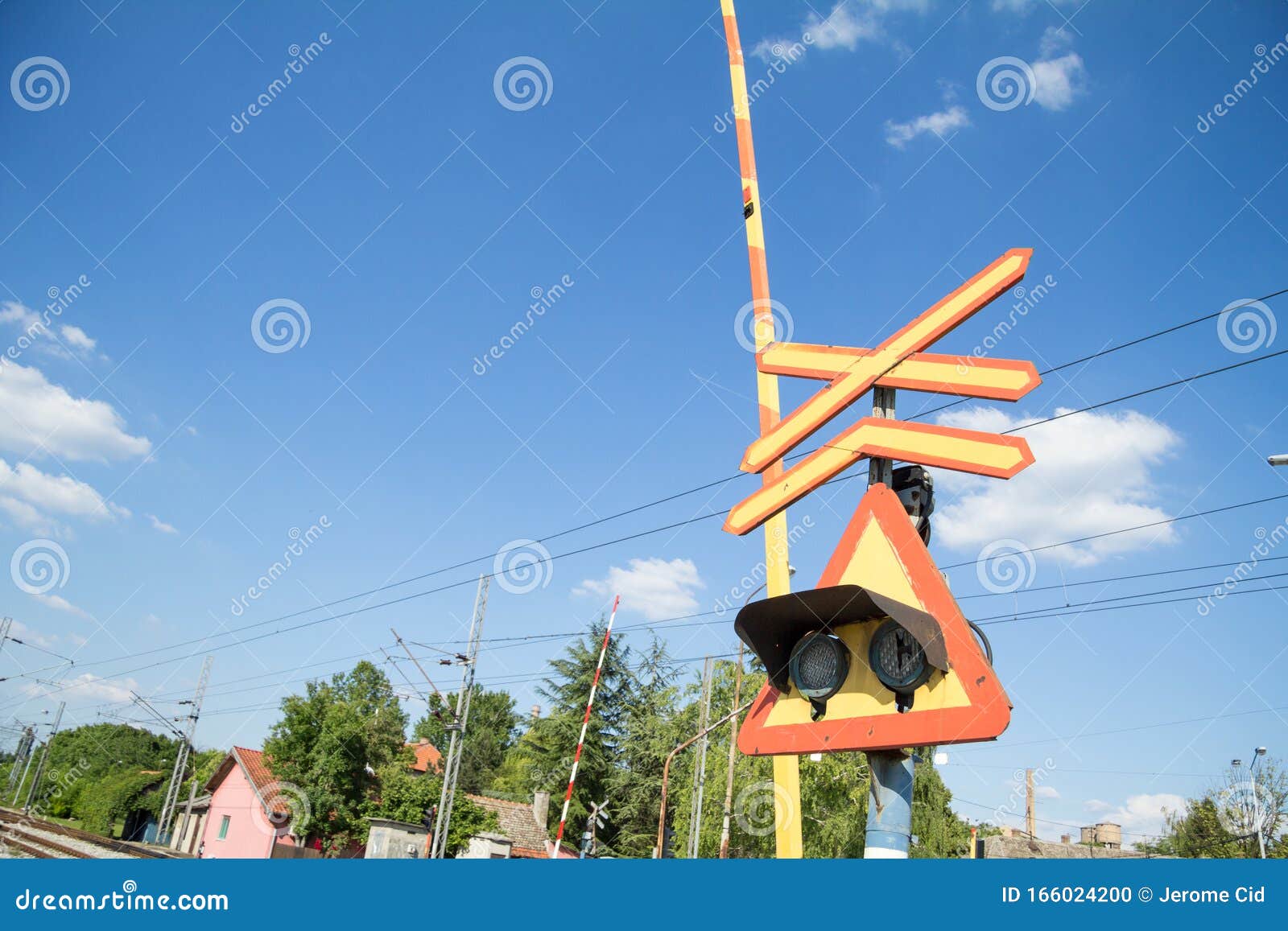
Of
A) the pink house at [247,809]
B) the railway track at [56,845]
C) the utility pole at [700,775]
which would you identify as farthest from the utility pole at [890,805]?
the pink house at [247,809]

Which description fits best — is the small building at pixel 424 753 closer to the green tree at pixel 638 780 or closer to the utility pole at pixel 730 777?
the green tree at pixel 638 780

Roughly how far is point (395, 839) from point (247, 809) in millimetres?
24544

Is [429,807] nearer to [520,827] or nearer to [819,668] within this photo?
[520,827]

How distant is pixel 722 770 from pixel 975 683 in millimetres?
30210

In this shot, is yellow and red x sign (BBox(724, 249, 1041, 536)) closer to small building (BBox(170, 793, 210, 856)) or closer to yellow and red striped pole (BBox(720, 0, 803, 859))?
yellow and red striped pole (BBox(720, 0, 803, 859))

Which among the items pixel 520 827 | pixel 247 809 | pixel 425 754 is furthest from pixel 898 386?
pixel 425 754

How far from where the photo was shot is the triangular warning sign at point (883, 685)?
5.63 meters

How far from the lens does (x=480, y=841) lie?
1586 inches

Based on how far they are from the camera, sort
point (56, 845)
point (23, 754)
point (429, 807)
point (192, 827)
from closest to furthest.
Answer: point (56, 845)
point (429, 807)
point (192, 827)
point (23, 754)

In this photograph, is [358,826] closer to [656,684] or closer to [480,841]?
[480,841]

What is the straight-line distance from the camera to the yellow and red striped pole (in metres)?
7.46

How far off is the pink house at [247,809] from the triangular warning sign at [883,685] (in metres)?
40.9

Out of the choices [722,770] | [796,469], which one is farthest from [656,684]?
[796,469]

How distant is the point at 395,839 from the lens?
26.4 m
